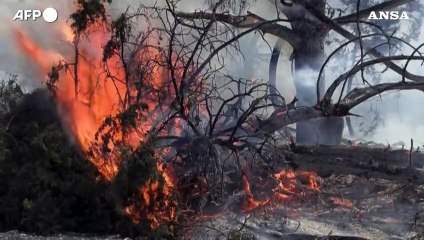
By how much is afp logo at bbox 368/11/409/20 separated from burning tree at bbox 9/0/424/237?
4.28 ft

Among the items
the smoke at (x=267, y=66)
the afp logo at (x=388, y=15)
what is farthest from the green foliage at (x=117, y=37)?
the afp logo at (x=388, y=15)

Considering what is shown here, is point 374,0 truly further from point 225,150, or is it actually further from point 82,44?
point 82,44

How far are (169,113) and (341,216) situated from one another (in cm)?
257

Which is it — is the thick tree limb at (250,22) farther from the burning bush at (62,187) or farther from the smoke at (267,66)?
the burning bush at (62,187)

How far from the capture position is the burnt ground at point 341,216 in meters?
8.33

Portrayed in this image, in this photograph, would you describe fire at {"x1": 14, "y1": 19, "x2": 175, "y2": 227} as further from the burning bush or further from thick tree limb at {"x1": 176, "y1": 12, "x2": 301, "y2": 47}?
thick tree limb at {"x1": 176, "y1": 12, "x2": 301, "y2": 47}

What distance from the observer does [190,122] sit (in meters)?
8.29

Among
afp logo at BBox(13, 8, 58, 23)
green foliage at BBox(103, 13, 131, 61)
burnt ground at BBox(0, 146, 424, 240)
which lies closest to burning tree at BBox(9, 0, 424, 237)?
green foliage at BBox(103, 13, 131, 61)

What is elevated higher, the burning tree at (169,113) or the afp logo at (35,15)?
the afp logo at (35,15)

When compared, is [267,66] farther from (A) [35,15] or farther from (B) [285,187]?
(A) [35,15]

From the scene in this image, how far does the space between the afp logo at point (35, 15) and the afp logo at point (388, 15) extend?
462 cm

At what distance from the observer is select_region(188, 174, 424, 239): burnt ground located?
8328 millimetres

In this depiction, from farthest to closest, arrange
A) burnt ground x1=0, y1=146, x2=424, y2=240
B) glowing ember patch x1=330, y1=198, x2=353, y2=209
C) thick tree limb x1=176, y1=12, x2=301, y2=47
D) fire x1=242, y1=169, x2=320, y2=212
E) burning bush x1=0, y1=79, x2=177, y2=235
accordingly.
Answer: thick tree limb x1=176, y1=12, x2=301, y2=47
glowing ember patch x1=330, y1=198, x2=353, y2=209
fire x1=242, y1=169, x2=320, y2=212
burnt ground x1=0, y1=146, x2=424, y2=240
burning bush x1=0, y1=79, x2=177, y2=235

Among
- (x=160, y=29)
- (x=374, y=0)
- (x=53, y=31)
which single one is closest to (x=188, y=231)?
(x=160, y=29)
